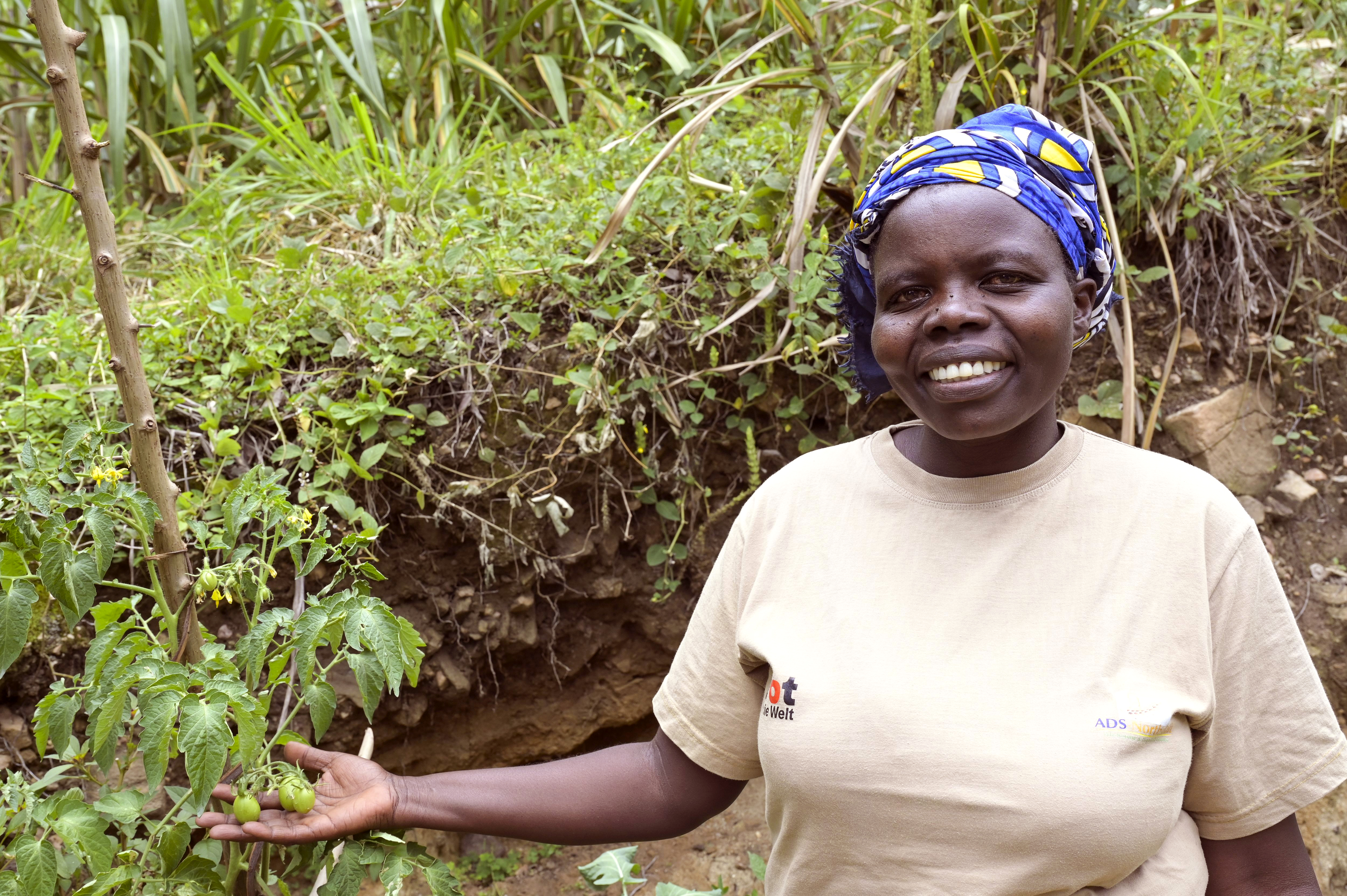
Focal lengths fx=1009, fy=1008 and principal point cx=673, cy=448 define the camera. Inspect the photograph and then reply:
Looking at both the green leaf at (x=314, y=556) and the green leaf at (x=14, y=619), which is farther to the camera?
the green leaf at (x=314, y=556)

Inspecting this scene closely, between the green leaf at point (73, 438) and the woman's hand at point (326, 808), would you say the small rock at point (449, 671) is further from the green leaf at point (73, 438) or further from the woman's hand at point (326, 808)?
the green leaf at point (73, 438)

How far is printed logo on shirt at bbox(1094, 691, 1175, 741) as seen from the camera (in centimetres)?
121

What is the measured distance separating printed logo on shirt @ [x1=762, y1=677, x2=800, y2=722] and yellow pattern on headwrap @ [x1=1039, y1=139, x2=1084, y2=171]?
0.77m

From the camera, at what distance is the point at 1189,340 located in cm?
271

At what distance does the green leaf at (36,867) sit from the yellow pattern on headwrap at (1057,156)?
1533mm

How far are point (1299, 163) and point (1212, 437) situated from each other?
83 cm

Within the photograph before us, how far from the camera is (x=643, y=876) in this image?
2730 mm

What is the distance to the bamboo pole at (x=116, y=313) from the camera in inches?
45.8

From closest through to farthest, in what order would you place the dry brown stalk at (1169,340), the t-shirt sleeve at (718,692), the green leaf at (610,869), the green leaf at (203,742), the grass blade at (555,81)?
the green leaf at (203,742), the t-shirt sleeve at (718,692), the green leaf at (610,869), the dry brown stalk at (1169,340), the grass blade at (555,81)

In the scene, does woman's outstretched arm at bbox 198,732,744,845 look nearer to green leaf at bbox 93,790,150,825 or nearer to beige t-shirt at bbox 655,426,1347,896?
green leaf at bbox 93,790,150,825

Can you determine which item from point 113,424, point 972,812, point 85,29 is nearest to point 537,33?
point 85,29

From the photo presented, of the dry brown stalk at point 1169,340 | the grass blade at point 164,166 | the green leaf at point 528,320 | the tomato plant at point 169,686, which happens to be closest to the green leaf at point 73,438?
the tomato plant at point 169,686

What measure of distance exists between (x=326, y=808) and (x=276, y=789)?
71 mm

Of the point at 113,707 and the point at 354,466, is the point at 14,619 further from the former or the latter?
the point at 354,466
